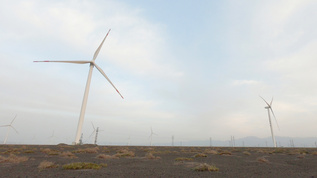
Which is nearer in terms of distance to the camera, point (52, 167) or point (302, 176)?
point (302, 176)

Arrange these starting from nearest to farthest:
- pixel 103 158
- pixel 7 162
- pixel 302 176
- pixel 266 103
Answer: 1. pixel 302 176
2. pixel 7 162
3. pixel 103 158
4. pixel 266 103

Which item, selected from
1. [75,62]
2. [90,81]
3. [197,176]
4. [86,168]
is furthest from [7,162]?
[75,62]

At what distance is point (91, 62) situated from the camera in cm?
5675

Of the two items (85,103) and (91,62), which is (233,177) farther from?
(91,62)

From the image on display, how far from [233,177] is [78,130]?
148 ft

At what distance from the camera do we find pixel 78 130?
4709cm

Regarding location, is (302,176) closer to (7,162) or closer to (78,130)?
(7,162)

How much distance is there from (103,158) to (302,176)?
1792 cm

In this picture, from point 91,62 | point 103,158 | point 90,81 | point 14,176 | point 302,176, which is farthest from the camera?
point 91,62

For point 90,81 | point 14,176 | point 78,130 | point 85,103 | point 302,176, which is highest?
point 90,81

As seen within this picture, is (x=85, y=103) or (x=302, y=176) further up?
(x=85, y=103)

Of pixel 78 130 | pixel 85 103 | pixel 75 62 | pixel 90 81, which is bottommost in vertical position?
pixel 78 130

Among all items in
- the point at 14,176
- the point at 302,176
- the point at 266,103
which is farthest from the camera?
the point at 266,103

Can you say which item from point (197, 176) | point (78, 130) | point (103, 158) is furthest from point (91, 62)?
point (197, 176)
